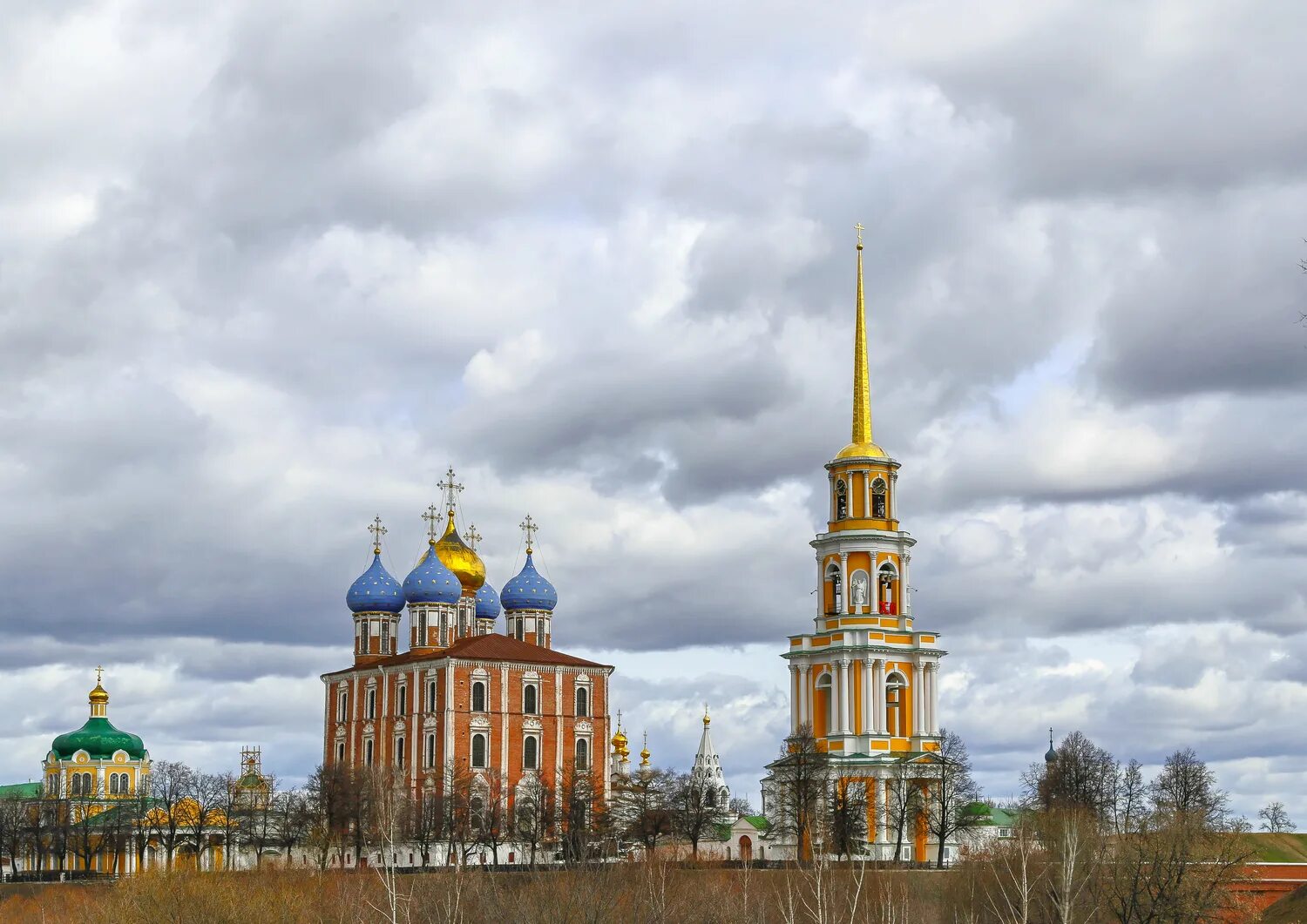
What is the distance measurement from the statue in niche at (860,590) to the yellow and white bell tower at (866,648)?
4 centimetres

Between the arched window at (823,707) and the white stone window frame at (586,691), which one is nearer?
the arched window at (823,707)

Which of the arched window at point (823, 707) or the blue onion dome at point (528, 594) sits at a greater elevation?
the blue onion dome at point (528, 594)

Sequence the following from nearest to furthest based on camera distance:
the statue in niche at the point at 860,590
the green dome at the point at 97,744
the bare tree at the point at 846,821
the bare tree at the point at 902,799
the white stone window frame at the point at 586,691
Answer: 1. the bare tree at the point at 846,821
2. the bare tree at the point at 902,799
3. the statue in niche at the point at 860,590
4. the white stone window frame at the point at 586,691
5. the green dome at the point at 97,744

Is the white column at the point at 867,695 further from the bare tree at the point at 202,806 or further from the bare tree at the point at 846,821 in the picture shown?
the bare tree at the point at 202,806

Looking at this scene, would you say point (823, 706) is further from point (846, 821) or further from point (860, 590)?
point (846, 821)

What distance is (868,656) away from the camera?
88.5m

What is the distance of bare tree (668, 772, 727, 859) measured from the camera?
288 ft

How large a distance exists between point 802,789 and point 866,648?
771cm

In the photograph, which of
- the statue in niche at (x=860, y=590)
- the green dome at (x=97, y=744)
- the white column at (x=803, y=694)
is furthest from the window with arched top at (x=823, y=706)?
the green dome at (x=97, y=744)

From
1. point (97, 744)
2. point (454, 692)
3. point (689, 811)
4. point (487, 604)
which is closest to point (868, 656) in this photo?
point (689, 811)

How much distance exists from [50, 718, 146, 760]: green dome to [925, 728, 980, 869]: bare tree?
76.8 m

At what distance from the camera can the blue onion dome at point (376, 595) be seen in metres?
109

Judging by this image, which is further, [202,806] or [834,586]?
[202,806]

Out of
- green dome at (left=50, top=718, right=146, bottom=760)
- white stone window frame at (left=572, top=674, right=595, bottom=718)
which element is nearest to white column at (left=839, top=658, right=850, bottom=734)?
white stone window frame at (left=572, top=674, right=595, bottom=718)
